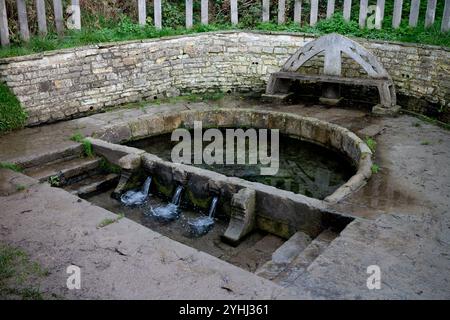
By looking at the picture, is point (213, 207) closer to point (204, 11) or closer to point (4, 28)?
point (4, 28)

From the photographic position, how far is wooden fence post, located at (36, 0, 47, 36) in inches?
341

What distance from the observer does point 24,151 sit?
6.87 metres

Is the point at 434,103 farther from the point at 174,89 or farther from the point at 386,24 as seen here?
the point at 174,89

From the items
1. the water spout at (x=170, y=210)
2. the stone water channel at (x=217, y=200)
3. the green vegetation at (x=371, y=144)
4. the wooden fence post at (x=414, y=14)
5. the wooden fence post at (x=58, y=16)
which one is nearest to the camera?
the stone water channel at (x=217, y=200)

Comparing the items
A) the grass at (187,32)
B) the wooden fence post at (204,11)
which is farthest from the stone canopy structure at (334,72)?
the wooden fence post at (204,11)

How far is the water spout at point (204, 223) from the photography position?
5720 mm

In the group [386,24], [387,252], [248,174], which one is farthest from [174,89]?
[387,252]

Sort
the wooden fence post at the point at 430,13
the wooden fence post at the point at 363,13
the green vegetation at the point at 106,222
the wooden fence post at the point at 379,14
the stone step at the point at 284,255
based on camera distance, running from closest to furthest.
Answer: the stone step at the point at 284,255 < the green vegetation at the point at 106,222 < the wooden fence post at the point at 430,13 < the wooden fence post at the point at 379,14 < the wooden fence post at the point at 363,13

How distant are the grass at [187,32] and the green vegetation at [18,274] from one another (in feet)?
15.9

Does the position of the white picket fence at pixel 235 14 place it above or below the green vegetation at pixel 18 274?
above

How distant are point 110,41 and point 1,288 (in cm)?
649

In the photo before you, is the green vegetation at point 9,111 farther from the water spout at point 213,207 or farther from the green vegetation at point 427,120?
the green vegetation at point 427,120

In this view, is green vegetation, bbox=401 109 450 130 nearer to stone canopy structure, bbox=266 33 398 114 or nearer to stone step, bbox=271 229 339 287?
stone canopy structure, bbox=266 33 398 114

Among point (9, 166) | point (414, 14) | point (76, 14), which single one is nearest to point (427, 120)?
point (414, 14)
